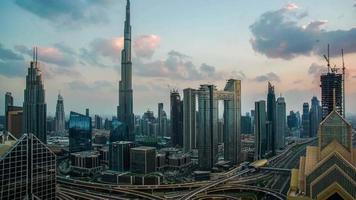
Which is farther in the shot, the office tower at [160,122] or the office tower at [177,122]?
the office tower at [160,122]

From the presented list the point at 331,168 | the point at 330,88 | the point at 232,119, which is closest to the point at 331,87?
the point at 330,88

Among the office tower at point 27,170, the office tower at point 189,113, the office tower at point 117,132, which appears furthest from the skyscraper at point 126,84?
the office tower at point 27,170

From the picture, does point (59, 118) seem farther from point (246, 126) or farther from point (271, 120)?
point (271, 120)

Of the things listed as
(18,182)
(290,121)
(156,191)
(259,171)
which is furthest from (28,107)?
(290,121)

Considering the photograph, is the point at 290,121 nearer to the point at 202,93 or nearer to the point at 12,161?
the point at 202,93

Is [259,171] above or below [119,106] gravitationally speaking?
below

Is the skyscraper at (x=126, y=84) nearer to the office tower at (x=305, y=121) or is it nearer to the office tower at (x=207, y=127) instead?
the office tower at (x=207, y=127)
